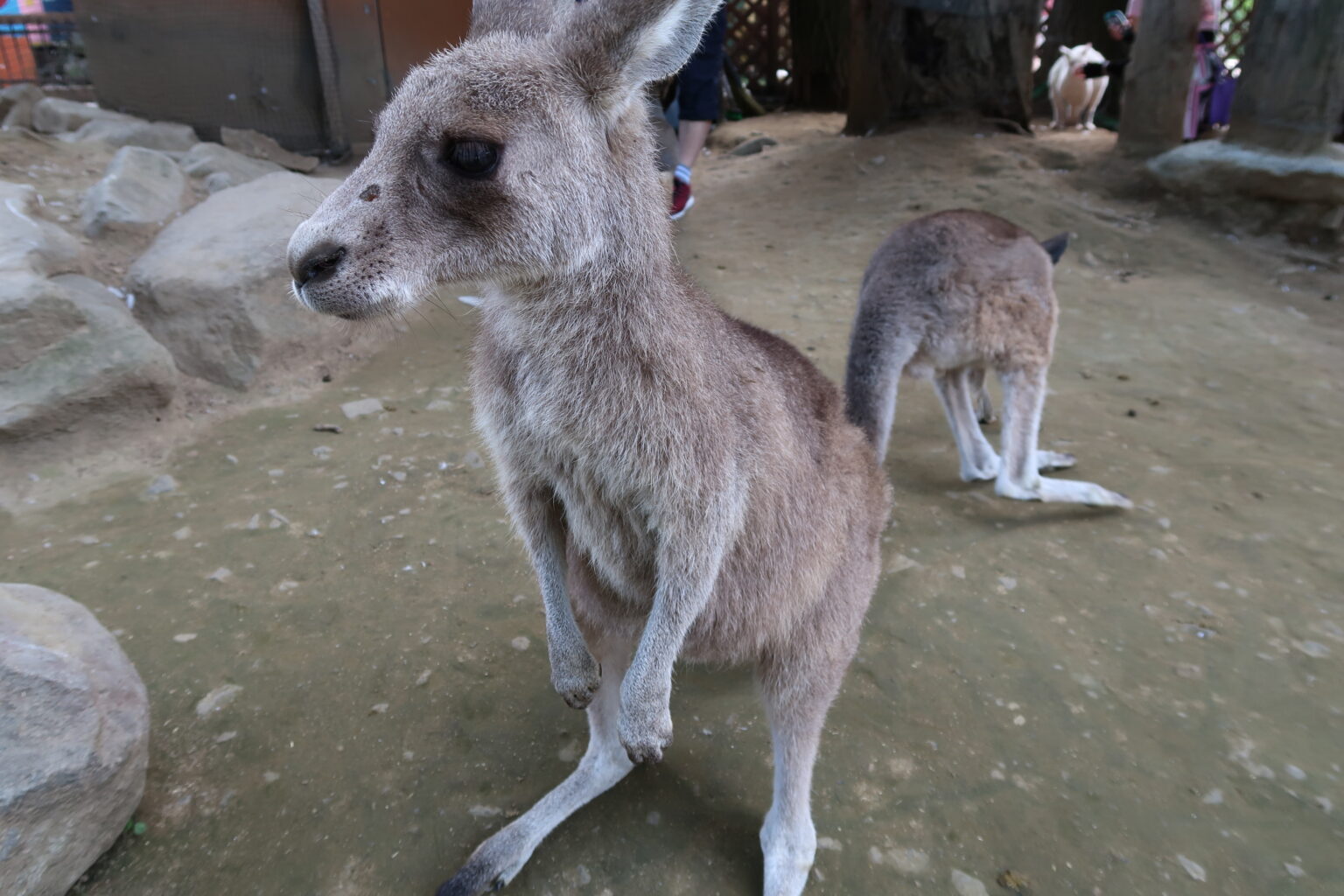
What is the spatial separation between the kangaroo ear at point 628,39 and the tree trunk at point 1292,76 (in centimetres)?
599

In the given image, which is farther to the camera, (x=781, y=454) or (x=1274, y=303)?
(x=1274, y=303)

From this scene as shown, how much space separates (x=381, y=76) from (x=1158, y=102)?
19.8 feet

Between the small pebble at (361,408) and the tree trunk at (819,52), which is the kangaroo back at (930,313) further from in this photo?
the tree trunk at (819,52)

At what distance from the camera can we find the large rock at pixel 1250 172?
5.43 m

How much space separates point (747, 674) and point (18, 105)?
603 centimetres

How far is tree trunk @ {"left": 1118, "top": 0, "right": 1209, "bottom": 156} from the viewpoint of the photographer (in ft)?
20.2

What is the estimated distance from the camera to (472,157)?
133 cm

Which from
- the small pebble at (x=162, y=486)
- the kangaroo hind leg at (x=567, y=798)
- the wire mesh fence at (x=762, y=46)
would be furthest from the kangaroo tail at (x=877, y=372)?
the wire mesh fence at (x=762, y=46)

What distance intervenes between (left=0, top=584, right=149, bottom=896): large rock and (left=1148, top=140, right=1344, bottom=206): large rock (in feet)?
22.5

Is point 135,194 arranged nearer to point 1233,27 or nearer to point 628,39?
point 628,39

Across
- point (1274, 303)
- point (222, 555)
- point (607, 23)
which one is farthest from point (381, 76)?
point (1274, 303)

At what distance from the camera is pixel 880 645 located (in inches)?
93.8

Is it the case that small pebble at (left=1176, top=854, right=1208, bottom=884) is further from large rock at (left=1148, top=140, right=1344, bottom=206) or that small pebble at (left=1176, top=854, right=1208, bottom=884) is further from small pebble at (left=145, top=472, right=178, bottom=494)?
large rock at (left=1148, top=140, right=1344, bottom=206)

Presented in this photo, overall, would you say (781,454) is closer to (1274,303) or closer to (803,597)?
(803,597)
